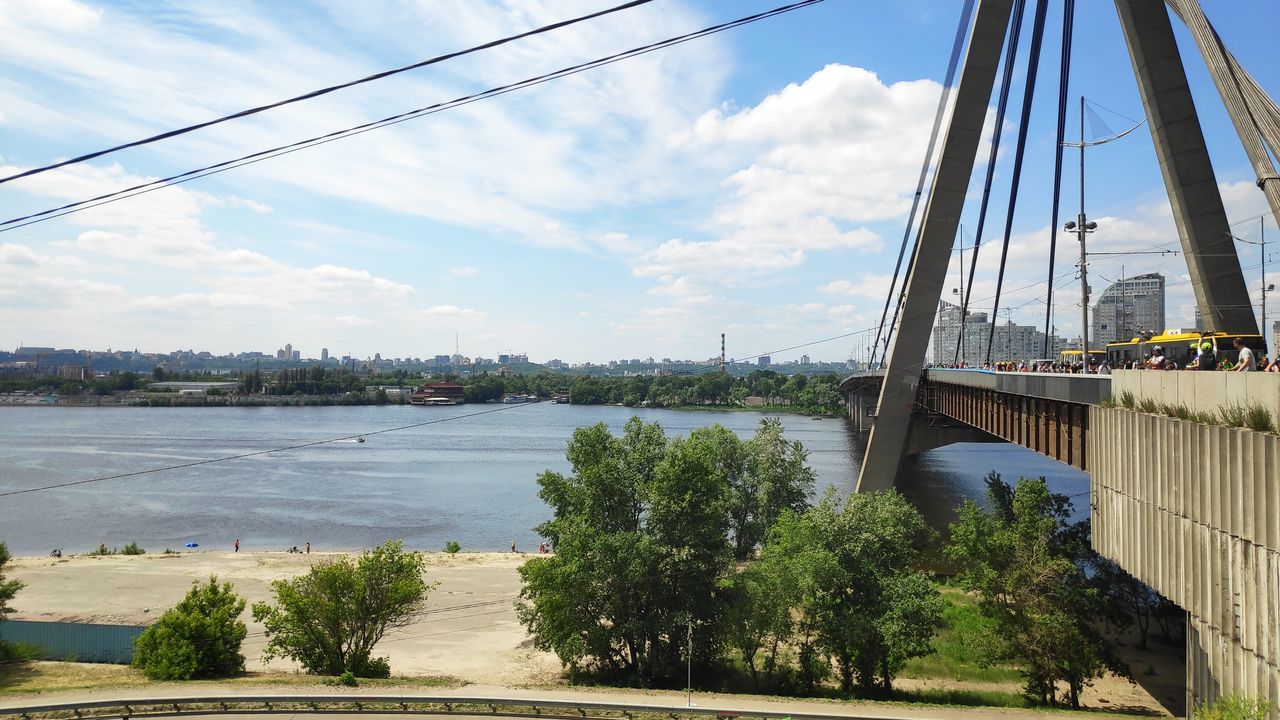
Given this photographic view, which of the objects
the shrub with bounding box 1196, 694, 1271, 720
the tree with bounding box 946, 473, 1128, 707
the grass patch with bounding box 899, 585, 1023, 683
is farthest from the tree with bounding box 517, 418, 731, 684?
the shrub with bounding box 1196, 694, 1271, 720

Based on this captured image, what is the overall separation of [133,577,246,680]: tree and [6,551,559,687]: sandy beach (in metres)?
2.60

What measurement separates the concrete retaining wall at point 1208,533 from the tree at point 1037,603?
172 inches

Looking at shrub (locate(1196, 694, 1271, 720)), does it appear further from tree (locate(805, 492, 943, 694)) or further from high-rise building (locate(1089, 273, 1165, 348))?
high-rise building (locate(1089, 273, 1165, 348))

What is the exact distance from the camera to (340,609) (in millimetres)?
21094

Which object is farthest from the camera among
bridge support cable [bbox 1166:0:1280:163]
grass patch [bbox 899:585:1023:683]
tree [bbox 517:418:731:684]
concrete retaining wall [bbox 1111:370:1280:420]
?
grass patch [bbox 899:585:1023:683]

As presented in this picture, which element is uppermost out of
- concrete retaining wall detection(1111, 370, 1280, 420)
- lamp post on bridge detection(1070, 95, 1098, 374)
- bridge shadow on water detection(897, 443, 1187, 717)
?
lamp post on bridge detection(1070, 95, 1098, 374)

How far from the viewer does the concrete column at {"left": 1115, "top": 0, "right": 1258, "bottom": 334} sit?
2169 centimetres

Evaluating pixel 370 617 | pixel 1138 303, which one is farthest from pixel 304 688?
pixel 1138 303

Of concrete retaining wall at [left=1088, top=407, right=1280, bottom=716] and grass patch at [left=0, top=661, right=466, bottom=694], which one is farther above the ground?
concrete retaining wall at [left=1088, top=407, right=1280, bottom=716]

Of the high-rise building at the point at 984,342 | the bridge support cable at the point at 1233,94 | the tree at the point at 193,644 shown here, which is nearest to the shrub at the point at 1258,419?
the bridge support cable at the point at 1233,94

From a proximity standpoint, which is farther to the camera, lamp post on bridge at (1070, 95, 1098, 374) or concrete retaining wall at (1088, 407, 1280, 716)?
lamp post on bridge at (1070, 95, 1098, 374)

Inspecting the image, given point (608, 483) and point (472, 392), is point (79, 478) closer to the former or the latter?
point (608, 483)

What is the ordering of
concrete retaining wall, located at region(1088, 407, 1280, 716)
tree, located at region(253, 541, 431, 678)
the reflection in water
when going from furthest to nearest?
1. the reflection in water
2. tree, located at region(253, 541, 431, 678)
3. concrete retaining wall, located at region(1088, 407, 1280, 716)

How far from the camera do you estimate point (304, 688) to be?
60.5 ft
